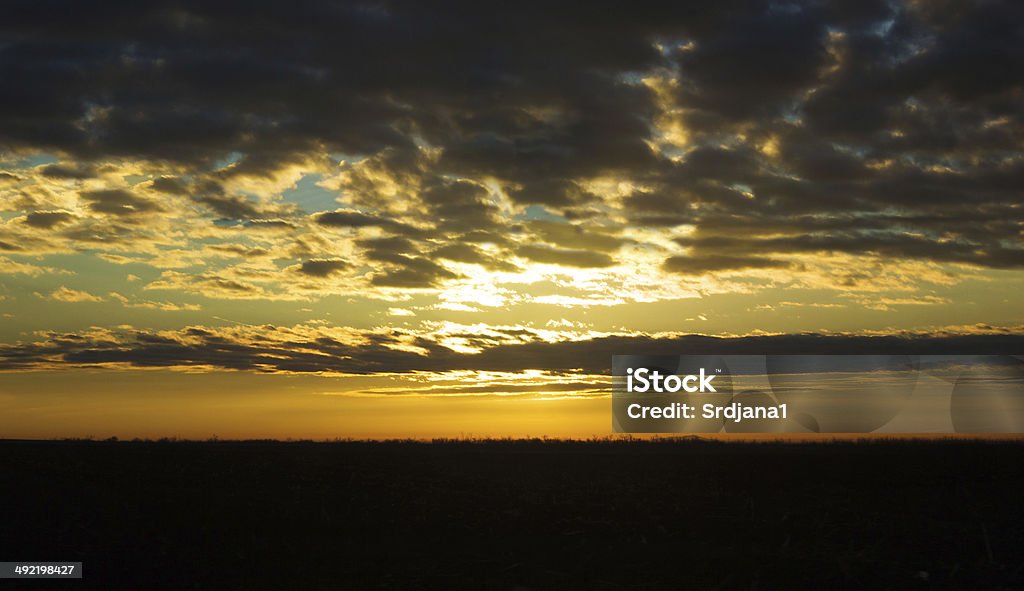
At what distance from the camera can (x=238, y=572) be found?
58.5 ft

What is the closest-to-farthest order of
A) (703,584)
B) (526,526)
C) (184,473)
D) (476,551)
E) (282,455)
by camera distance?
(703,584) < (476,551) < (526,526) < (184,473) < (282,455)

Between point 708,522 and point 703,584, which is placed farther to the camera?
point 708,522

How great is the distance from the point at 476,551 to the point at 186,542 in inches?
A: 258

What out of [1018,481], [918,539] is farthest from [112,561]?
[1018,481]

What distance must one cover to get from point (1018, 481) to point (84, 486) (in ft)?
93.1

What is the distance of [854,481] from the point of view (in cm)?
2827

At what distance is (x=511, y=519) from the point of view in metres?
22.6

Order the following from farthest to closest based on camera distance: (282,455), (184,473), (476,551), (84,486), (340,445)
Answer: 1. (340,445)
2. (282,455)
3. (184,473)
4. (84,486)
5. (476,551)

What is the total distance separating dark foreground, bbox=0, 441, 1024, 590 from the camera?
17.7 metres

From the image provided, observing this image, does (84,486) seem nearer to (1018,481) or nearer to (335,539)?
(335,539)

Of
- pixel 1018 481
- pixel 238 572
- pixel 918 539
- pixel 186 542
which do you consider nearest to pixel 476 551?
pixel 238 572

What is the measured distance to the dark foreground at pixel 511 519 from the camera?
17.7m

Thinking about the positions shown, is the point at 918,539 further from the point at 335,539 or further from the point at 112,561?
the point at 112,561

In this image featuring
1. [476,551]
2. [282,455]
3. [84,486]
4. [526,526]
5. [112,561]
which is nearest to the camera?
[112,561]
